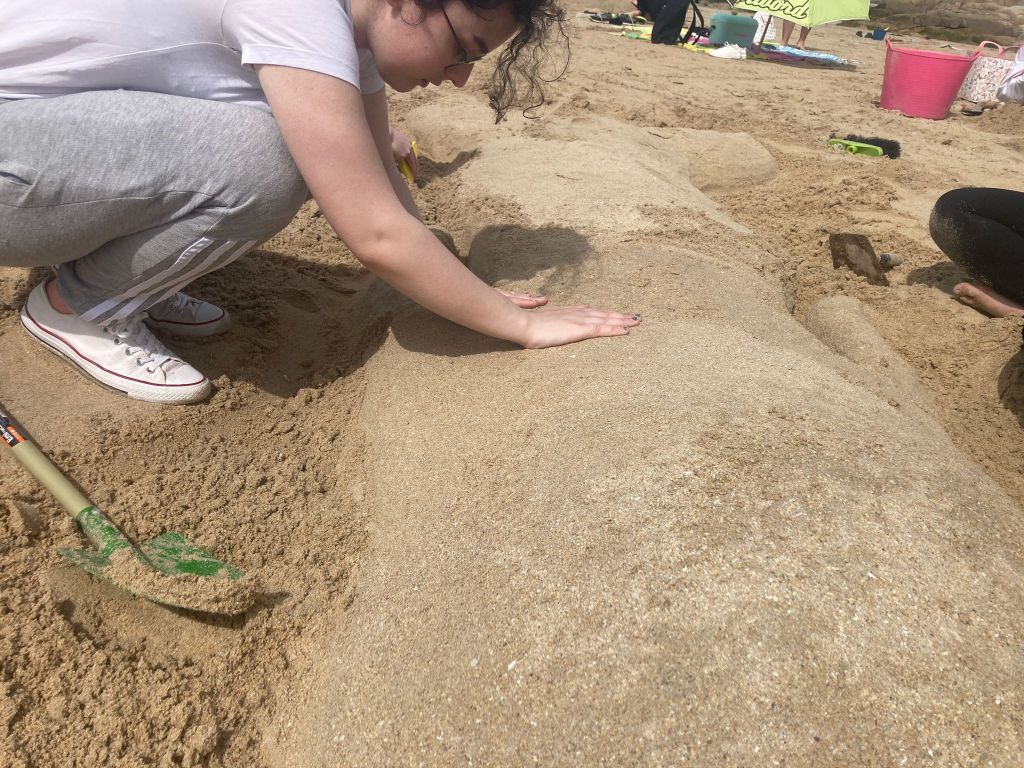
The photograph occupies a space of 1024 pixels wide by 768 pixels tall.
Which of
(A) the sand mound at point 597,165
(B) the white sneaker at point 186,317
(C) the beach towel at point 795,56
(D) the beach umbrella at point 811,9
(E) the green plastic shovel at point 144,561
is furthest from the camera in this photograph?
(C) the beach towel at point 795,56

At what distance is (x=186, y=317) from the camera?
75.0 inches

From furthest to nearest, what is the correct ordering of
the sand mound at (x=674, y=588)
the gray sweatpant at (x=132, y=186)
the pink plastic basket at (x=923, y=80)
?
the pink plastic basket at (x=923, y=80)
the gray sweatpant at (x=132, y=186)
the sand mound at (x=674, y=588)

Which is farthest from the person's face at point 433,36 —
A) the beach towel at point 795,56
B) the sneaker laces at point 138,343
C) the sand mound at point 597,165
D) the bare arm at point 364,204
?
the beach towel at point 795,56

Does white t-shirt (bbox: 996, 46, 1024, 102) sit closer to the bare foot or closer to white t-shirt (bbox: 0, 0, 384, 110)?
the bare foot

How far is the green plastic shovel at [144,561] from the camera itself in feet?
3.90

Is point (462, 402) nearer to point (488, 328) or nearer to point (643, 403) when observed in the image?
point (488, 328)

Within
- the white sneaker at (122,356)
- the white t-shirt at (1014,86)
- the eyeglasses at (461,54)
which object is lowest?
the white sneaker at (122,356)

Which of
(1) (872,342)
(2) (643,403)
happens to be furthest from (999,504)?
(1) (872,342)

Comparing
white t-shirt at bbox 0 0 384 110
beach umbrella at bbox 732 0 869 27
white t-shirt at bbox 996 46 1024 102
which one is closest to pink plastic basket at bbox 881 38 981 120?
beach umbrella at bbox 732 0 869 27

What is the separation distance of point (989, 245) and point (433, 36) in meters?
2.17

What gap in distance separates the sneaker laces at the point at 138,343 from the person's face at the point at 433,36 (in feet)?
2.77

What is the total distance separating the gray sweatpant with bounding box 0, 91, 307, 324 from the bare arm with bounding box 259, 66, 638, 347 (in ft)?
0.63

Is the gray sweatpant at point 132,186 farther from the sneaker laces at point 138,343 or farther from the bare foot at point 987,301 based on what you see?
the bare foot at point 987,301

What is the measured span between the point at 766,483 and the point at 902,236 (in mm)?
A: 2480
